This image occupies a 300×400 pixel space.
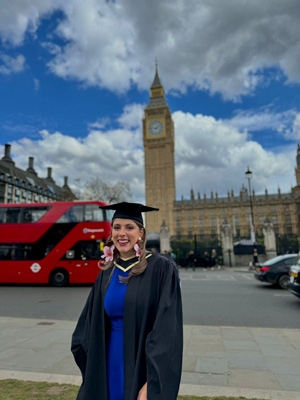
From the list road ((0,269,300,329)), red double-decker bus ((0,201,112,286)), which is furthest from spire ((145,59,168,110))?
road ((0,269,300,329))

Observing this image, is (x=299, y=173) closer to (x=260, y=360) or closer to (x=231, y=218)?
(x=231, y=218)

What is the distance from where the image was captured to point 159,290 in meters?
1.91

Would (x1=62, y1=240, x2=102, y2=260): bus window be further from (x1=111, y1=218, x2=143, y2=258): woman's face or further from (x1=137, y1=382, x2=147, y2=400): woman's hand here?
(x1=137, y1=382, x2=147, y2=400): woman's hand

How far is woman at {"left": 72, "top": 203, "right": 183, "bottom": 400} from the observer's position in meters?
1.70

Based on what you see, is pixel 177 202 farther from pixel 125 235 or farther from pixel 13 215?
pixel 125 235

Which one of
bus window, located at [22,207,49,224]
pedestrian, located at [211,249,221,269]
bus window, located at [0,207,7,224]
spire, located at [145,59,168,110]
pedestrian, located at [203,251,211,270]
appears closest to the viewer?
bus window, located at [22,207,49,224]

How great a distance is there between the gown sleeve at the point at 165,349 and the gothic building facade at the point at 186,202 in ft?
282

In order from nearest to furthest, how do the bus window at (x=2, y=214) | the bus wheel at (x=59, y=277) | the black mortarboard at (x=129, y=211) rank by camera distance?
the black mortarboard at (x=129, y=211) < the bus wheel at (x=59, y=277) < the bus window at (x=2, y=214)

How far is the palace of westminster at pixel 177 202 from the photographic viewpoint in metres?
86.2

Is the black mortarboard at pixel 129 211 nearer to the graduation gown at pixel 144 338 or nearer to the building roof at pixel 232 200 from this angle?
the graduation gown at pixel 144 338

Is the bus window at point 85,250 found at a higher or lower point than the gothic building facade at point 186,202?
lower

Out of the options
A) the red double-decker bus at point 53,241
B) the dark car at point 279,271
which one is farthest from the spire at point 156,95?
the dark car at point 279,271

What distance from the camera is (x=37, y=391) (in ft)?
10.2

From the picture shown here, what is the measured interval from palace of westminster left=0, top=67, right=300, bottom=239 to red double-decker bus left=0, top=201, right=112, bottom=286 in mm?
66147
